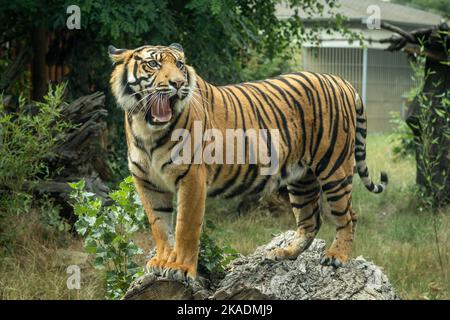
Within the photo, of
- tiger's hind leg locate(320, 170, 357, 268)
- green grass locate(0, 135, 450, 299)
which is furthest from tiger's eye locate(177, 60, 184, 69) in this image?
green grass locate(0, 135, 450, 299)

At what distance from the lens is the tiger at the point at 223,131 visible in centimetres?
399

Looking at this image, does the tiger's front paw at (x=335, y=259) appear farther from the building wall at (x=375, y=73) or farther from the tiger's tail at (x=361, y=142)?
the building wall at (x=375, y=73)

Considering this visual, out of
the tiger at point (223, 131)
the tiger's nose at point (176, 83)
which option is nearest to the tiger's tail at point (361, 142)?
the tiger at point (223, 131)

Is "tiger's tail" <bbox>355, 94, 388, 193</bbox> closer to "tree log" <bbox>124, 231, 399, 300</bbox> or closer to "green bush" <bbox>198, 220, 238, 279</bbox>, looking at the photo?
"tree log" <bbox>124, 231, 399, 300</bbox>

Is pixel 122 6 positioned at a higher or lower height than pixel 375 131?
higher

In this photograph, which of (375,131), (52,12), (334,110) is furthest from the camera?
(375,131)

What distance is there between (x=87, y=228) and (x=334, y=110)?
1877mm

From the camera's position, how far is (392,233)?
787 centimetres

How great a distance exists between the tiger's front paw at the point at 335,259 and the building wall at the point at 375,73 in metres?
13.7

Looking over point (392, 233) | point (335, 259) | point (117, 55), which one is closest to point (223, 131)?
point (117, 55)

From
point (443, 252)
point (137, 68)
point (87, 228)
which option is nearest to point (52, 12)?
point (87, 228)

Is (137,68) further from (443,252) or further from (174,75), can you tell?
(443,252)

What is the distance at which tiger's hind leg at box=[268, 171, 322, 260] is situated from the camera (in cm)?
504
